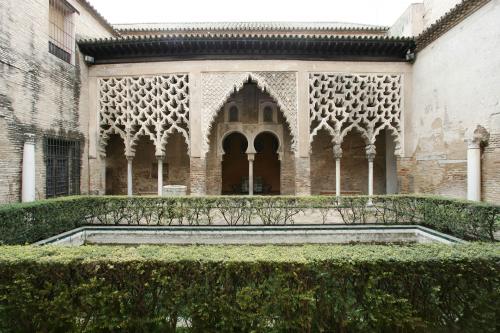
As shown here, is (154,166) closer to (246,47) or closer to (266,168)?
(266,168)

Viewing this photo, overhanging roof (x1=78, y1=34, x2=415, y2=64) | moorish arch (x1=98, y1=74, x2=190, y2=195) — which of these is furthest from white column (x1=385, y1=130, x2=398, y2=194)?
moorish arch (x1=98, y1=74, x2=190, y2=195)

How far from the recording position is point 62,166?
998 cm

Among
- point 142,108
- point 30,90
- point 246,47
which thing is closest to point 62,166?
point 30,90

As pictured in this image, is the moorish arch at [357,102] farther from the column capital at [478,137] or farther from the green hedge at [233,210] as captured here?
the column capital at [478,137]

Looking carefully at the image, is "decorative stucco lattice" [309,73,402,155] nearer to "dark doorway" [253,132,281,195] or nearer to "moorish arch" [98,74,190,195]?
"moorish arch" [98,74,190,195]

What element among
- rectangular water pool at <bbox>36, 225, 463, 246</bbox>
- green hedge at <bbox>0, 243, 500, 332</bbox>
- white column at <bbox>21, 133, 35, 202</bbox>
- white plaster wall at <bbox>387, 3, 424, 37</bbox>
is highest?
white plaster wall at <bbox>387, 3, 424, 37</bbox>

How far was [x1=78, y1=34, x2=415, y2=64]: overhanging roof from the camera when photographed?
34.5 ft

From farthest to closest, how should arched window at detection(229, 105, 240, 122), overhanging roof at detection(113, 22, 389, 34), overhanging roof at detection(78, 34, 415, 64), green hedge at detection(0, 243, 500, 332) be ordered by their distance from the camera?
overhanging roof at detection(113, 22, 389, 34) → arched window at detection(229, 105, 240, 122) → overhanging roof at detection(78, 34, 415, 64) → green hedge at detection(0, 243, 500, 332)

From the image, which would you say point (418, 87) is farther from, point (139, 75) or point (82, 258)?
A: point (82, 258)

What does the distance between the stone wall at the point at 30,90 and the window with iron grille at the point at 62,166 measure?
0.31 metres

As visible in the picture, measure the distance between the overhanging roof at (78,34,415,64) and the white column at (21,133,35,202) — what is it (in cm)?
482

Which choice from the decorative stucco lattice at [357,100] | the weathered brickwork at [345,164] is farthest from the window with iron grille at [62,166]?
the weathered brickwork at [345,164]

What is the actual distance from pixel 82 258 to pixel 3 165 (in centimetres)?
698

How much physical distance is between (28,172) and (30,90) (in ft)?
8.40
